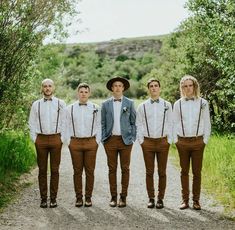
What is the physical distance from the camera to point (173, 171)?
13031 millimetres

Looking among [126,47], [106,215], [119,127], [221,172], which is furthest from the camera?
[126,47]

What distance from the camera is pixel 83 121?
8.42 metres

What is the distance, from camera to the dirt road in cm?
734

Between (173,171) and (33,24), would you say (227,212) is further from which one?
(33,24)

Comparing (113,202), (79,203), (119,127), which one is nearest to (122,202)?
(113,202)

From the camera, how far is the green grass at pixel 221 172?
921 centimetres

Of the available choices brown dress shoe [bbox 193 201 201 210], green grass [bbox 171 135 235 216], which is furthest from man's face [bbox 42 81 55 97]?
green grass [bbox 171 135 235 216]

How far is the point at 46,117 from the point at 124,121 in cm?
132

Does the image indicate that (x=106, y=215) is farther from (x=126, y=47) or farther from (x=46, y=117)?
(x=126, y=47)

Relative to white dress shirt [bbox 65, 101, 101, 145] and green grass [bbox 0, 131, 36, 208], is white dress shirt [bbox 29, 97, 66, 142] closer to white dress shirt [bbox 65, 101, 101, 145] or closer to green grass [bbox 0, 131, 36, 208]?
white dress shirt [bbox 65, 101, 101, 145]

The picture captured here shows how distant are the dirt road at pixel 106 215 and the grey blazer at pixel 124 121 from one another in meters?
1.20

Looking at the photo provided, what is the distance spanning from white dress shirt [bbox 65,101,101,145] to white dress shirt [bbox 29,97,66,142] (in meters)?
0.12

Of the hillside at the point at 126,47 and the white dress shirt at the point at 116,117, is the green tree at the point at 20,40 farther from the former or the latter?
the hillside at the point at 126,47

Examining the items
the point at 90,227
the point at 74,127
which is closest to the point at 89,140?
the point at 74,127
